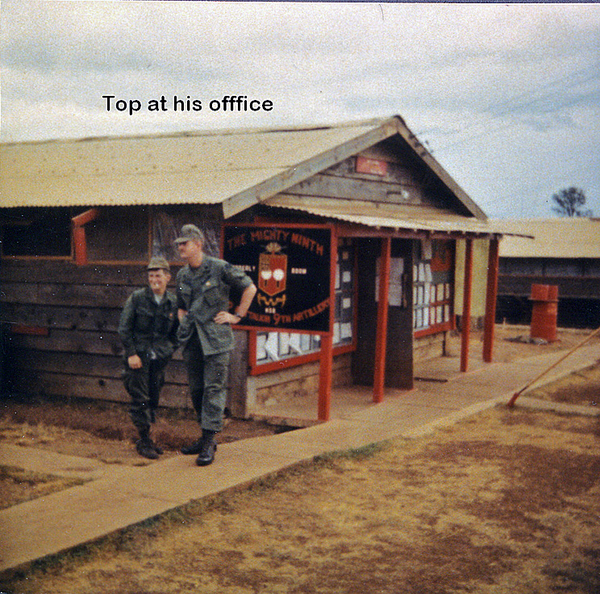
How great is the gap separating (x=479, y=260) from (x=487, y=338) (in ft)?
4.78

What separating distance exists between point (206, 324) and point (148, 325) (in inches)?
25.2

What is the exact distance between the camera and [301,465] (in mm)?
6523

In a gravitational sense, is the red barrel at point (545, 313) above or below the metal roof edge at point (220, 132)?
below

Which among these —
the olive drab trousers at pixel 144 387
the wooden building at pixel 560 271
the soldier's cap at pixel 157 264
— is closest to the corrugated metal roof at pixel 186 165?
the soldier's cap at pixel 157 264

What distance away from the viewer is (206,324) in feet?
21.0

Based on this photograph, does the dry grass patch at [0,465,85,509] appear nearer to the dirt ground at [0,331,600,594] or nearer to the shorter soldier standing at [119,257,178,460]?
the dirt ground at [0,331,600,594]

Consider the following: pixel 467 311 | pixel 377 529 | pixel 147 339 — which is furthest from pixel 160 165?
pixel 377 529

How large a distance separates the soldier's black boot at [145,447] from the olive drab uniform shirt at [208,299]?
1.00m

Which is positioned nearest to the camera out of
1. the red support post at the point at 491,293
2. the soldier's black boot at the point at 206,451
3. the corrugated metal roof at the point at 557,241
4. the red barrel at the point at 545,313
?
the soldier's black boot at the point at 206,451

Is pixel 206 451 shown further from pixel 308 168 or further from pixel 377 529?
pixel 308 168

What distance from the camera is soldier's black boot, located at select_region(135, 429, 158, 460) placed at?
6711mm

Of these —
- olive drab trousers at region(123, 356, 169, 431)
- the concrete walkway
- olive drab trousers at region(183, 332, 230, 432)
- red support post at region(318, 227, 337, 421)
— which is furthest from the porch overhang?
olive drab trousers at region(123, 356, 169, 431)

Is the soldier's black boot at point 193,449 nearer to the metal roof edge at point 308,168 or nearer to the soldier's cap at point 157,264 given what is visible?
the soldier's cap at point 157,264

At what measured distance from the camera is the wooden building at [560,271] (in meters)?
23.0
